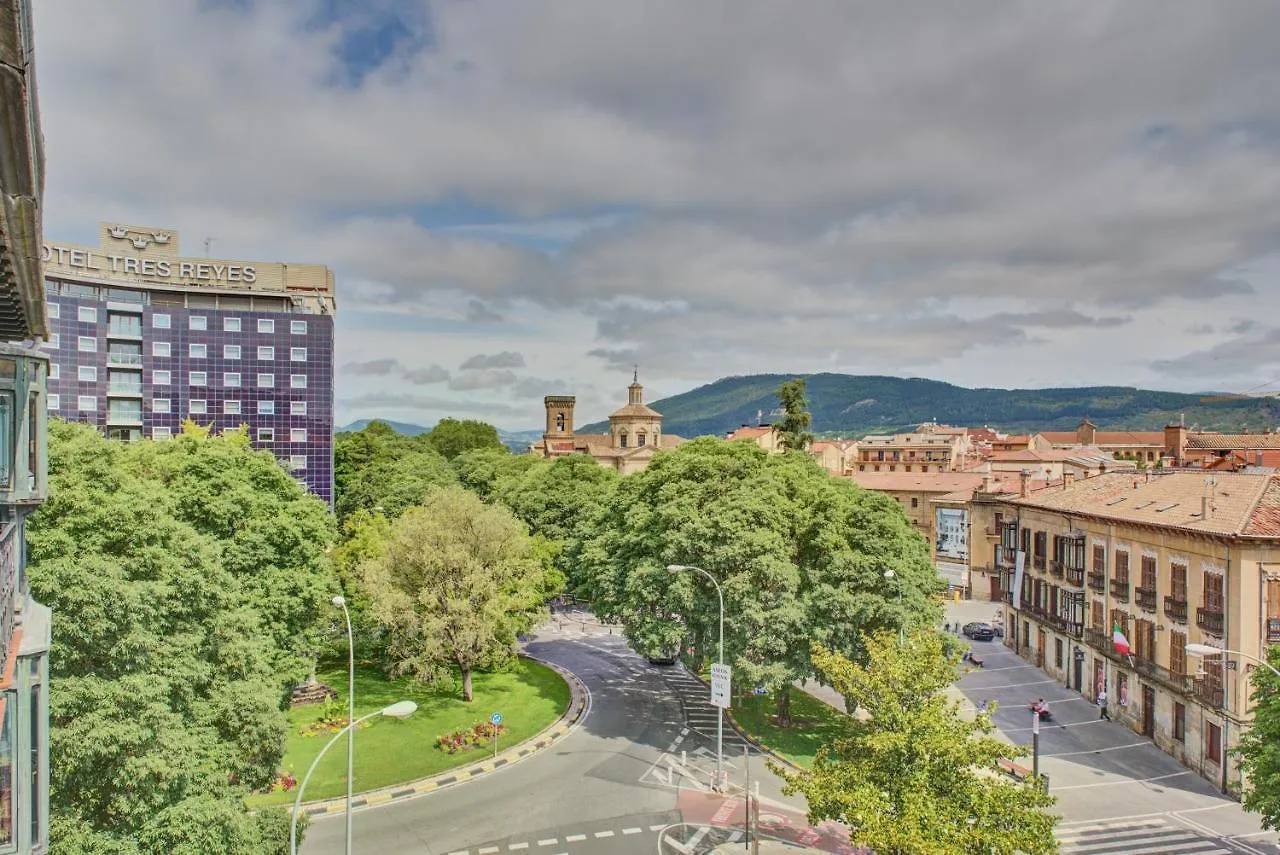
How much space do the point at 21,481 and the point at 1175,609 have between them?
44.1m

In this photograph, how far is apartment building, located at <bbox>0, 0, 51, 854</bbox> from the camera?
27.0ft

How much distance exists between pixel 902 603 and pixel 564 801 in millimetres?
16878

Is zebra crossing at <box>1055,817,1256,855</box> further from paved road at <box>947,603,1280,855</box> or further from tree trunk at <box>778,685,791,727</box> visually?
tree trunk at <box>778,685,791,727</box>

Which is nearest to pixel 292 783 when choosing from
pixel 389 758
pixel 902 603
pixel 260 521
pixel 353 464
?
pixel 389 758

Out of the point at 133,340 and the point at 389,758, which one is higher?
the point at 133,340

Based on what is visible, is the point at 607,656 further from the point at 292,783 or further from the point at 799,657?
the point at 292,783

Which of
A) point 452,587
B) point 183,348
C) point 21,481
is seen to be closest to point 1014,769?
point 452,587

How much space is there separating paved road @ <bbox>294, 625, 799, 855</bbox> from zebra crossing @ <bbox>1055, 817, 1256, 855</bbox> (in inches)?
416

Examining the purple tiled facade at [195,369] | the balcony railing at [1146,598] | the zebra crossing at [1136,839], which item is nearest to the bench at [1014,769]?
the zebra crossing at [1136,839]

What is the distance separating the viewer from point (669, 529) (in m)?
41.3

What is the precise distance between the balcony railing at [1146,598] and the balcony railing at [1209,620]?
3.73 metres

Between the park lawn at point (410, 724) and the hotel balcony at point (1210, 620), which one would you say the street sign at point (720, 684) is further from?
the hotel balcony at point (1210, 620)

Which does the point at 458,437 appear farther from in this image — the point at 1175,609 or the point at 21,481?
the point at 21,481

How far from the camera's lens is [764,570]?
3725cm
